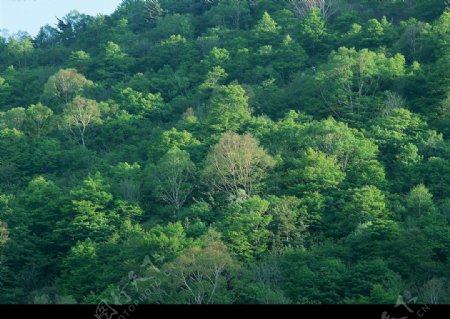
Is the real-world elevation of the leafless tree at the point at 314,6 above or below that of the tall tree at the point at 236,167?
above

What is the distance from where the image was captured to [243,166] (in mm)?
39531

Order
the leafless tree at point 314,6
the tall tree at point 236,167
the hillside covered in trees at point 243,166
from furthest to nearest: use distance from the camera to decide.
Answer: the leafless tree at point 314,6
the tall tree at point 236,167
the hillside covered in trees at point 243,166

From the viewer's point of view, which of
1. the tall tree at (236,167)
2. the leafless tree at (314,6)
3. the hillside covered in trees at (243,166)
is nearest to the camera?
the hillside covered in trees at (243,166)

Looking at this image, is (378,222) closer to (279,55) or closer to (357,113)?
(357,113)

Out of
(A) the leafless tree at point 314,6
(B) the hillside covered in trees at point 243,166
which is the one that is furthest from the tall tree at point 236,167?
(A) the leafless tree at point 314,6

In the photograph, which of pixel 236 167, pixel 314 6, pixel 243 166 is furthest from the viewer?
pixel 314 6

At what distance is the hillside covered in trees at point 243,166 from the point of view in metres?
31.0

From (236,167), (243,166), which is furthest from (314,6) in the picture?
(236,167)

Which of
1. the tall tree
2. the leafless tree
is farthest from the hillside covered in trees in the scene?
the leafless tree

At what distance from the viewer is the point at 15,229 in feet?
127

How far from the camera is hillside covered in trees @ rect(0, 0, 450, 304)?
3102 cm

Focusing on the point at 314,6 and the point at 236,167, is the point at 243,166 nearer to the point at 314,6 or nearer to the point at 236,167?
the point at 236,167

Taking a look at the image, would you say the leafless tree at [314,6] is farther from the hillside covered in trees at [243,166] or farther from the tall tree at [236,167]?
the tall tree at [236,167]

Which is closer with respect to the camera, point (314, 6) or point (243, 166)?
point (243, 166)
